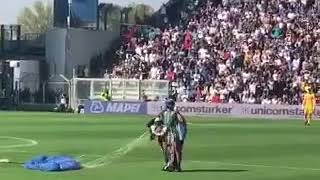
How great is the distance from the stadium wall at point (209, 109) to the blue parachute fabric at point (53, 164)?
101 ft

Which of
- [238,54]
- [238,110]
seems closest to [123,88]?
[238,54]

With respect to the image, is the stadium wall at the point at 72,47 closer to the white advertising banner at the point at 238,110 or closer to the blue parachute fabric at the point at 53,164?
the white advertising banner at the point at 238,110

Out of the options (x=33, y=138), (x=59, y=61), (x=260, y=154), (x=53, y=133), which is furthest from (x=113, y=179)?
(x=59, y=61)

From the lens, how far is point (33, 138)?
2909 cm

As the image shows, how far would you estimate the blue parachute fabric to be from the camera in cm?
1805

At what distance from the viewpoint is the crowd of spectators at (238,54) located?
52156 mm

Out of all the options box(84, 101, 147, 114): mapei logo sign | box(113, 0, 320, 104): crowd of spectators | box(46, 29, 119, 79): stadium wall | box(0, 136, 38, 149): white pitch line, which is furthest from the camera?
box(46, 29, 119, 79): stadium wall

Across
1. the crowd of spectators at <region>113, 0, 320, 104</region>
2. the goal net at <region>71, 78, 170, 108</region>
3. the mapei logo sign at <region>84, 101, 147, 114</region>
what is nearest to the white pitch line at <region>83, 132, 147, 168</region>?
the crowd of spectators at <region>113, 0, 320, 104</region>

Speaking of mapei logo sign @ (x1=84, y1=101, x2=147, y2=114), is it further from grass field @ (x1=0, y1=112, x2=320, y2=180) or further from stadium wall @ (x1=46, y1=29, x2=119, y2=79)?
grass field @ (x1=0, y1=112, x2=320, y2=180)

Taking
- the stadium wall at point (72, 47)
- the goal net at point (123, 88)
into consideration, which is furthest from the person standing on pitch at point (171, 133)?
the stadium wall at point (72, 47)

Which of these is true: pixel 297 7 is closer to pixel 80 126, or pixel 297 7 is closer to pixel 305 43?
pixel 305 43

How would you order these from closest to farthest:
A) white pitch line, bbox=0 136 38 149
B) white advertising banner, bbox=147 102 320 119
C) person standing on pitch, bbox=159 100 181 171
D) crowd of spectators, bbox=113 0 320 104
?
person standing on pitch, bbox=159 100 181 171 → white pitch line, bbox=0 136 38 149 → white advertising banner, bbox=147 102 320 119 → crowd of spectators, bbox=113 0 320 104

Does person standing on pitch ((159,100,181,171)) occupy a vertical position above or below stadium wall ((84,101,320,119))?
above

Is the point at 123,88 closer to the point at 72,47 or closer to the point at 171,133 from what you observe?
the point at 72,47
